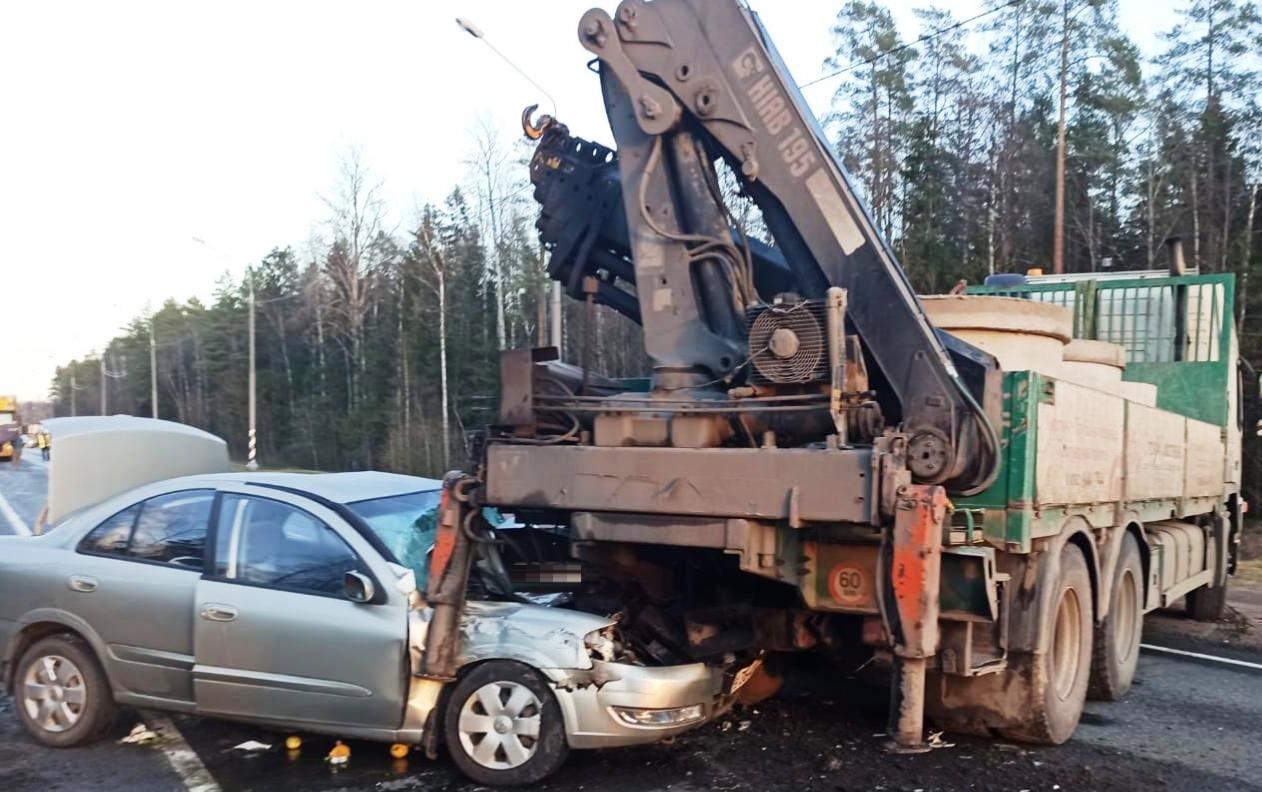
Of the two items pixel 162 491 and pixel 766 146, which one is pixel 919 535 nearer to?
pixel 766 146

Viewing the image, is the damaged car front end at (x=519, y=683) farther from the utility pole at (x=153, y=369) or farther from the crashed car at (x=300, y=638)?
the utility pole at (x=153, y=369)

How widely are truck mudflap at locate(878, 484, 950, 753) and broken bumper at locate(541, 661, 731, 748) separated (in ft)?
3.66

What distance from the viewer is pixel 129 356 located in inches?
3278

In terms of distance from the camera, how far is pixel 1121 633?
23.4ft

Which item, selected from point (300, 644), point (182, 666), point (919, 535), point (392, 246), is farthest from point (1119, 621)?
point (392, 246)

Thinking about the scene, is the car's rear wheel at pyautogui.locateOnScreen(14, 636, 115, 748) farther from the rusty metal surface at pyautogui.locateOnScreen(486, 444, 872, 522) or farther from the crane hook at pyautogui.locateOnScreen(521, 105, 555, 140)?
the crane hook at pyautogui.locateOnScreen(521, 105, 555, 140)

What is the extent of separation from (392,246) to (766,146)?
47808 millimetres

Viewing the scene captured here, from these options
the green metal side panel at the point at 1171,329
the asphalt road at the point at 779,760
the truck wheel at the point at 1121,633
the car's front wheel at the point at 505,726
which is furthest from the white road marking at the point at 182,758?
the green metal side panel at the point at 1171,329

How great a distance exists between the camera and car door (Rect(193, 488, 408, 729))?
5379 mm

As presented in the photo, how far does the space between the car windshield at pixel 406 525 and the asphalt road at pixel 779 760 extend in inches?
39.9

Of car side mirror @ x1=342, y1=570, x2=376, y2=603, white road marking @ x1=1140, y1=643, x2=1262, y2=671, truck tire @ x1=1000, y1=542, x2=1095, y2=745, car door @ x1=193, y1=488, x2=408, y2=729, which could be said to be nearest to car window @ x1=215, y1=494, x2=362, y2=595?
car door @ x1=193, y1=488, x2=408, y2=729

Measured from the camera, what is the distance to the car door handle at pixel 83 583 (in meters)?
5.99

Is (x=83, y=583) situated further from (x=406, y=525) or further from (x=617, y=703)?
(x=617, y=703)

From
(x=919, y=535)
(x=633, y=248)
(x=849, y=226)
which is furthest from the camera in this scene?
(x=633, y=248)
